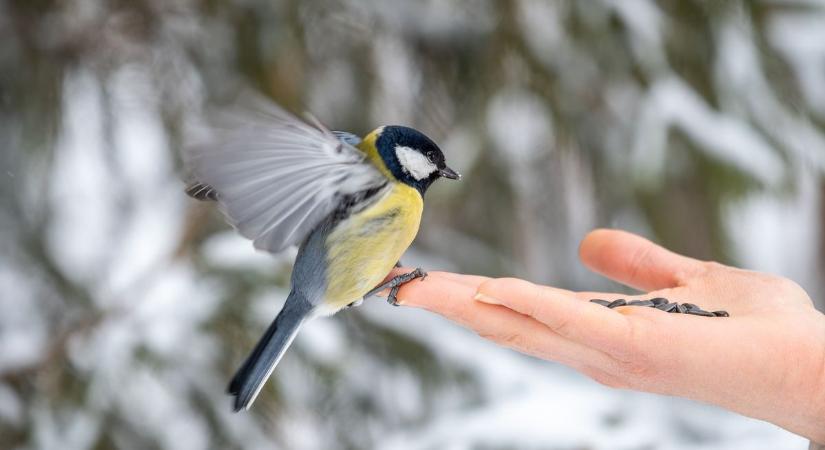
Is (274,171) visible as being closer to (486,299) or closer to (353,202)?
(353,202)

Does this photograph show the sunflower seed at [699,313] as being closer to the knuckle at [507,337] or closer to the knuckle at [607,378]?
the knuckle at [607,378]

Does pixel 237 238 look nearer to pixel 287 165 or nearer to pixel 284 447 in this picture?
pixel 284 447

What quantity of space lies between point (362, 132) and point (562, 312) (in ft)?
3.85

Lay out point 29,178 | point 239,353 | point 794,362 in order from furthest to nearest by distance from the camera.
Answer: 1. point 29,178
2. point 239,353
3. point 794,362

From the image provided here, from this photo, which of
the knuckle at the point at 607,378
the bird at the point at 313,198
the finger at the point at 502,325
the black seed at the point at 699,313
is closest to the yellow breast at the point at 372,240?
the bird at the point at 313,198

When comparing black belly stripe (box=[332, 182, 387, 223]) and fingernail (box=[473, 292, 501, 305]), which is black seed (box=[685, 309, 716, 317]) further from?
black belly stripe (box=[332, 182, 387, 223])

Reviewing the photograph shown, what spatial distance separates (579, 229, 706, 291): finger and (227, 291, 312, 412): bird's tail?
0.59 meters

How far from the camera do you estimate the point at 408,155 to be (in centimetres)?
135

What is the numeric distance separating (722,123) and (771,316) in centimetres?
80

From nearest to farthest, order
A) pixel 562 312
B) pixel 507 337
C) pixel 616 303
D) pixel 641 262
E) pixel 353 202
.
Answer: pixel 562 312 → pixel 507 337 → pixel 353 202 → pixel 616 303 → pixel 641 262

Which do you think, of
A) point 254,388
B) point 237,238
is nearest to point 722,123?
point 237,238

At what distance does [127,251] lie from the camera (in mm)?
2439

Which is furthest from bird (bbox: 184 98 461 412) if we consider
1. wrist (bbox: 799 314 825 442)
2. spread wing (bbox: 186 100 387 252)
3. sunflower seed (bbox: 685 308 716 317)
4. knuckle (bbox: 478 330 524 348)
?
wrist (bbox: 799 314 825 442)

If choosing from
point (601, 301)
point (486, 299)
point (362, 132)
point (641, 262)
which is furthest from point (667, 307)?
point (362, 132)
